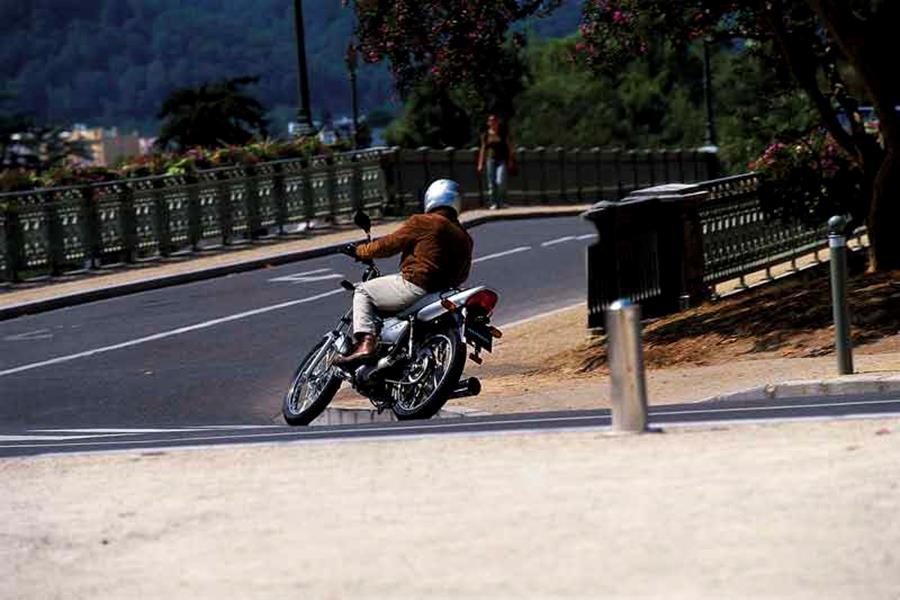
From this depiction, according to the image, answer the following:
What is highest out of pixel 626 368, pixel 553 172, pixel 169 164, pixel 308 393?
pixel 169 164

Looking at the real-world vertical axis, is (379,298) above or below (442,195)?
below

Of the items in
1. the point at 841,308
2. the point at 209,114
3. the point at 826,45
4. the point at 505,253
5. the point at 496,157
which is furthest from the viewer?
the point at 209,114

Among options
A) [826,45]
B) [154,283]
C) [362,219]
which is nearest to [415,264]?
[362,219]

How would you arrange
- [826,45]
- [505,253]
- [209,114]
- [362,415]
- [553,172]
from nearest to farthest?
[362,415]
[826,45]
[505,253]
[553,172]
[209,114]

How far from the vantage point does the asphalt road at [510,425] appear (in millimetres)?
10398

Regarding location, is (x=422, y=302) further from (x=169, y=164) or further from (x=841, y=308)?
(x=169, y=164)

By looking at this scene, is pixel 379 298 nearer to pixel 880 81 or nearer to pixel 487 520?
pixel 487 520

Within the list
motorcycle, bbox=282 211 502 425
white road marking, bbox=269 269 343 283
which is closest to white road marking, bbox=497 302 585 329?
white road marking, bbox=269 269 343 283

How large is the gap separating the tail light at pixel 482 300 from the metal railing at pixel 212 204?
17478 mm

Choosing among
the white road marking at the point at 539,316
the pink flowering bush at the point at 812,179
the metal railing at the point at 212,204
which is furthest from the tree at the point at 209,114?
the pink flowering bush at the point at 812,179

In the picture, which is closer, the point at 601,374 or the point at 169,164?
the point at 601,374

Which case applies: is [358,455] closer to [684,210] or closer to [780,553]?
[780,553]

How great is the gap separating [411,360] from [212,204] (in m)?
21.0

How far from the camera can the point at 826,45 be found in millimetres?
23672
